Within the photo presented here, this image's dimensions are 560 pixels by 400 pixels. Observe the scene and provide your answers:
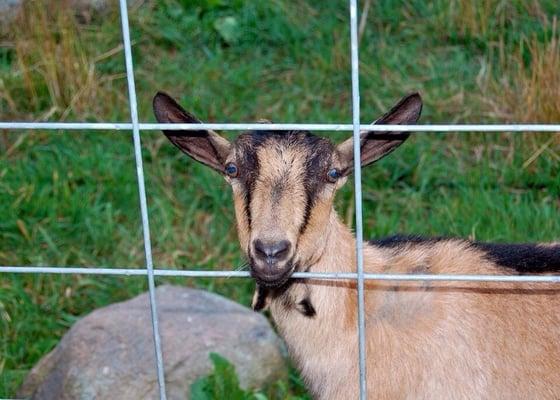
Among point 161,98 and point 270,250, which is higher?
point 161,98

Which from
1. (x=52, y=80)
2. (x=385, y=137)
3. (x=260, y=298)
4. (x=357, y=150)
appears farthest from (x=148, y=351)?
(x=52, y=80)

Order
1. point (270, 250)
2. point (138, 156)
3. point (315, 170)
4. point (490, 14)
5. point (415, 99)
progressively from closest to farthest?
1. point (138, 156)
2. point (270, 250)
3. point (415, 99)
4. point (315, 170)
5. point (490, 14)

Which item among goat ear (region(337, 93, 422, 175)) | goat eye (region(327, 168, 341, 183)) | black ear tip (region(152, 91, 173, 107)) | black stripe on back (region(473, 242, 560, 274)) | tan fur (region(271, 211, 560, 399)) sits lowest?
tan fur (region(271, 211, 560, 399))

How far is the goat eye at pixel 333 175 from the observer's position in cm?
362

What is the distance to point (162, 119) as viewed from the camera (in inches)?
144

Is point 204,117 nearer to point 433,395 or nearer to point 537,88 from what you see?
point 537,88

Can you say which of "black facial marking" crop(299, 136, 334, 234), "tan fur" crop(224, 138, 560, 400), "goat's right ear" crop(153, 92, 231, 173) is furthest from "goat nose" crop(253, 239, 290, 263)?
"goat's right ear" crop(153, 92, 231, 173)

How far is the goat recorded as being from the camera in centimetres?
362

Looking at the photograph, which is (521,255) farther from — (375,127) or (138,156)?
(138,156)

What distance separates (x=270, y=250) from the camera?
3320 millimetres

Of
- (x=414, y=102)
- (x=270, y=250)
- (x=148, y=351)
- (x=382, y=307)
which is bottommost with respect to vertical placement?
(x=148, y=351)

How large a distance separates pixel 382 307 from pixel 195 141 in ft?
3.03

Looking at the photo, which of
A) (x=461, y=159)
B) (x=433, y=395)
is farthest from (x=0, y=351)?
(x=461, y=159)

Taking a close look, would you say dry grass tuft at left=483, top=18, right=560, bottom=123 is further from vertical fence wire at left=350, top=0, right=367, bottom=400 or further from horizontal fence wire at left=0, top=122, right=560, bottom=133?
vertical fence wire at left=350, top=0, right=367, bottom=400
